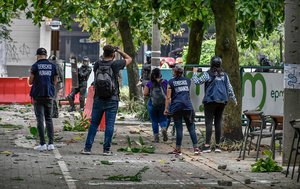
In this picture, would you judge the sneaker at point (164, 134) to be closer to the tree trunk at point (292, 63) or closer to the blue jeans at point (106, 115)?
the blue jeans at point (106, 115)

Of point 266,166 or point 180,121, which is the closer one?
point 266,166

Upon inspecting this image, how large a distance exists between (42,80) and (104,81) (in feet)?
5.15

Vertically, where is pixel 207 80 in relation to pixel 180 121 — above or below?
above

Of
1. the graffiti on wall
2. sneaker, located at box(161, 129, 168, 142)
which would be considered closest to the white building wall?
the graffiti on wall

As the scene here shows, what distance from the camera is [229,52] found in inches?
688

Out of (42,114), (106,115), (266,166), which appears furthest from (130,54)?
(266,166)

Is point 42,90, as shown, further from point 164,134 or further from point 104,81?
point 164,134

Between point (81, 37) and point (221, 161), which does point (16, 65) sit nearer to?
point (81, 37)

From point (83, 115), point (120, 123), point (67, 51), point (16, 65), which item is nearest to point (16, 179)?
point (83, 115)

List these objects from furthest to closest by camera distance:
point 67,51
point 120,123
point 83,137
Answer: point 67,51, point 120,123, point 83,137

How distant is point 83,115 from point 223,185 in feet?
36.2

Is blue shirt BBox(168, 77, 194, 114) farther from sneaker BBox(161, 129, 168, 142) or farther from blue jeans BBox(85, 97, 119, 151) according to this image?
sneaker BBox(161, 129, 168, 142)

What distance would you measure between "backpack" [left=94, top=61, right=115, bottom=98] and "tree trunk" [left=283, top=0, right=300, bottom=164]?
3.09 meters

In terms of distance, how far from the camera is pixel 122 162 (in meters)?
14.4
